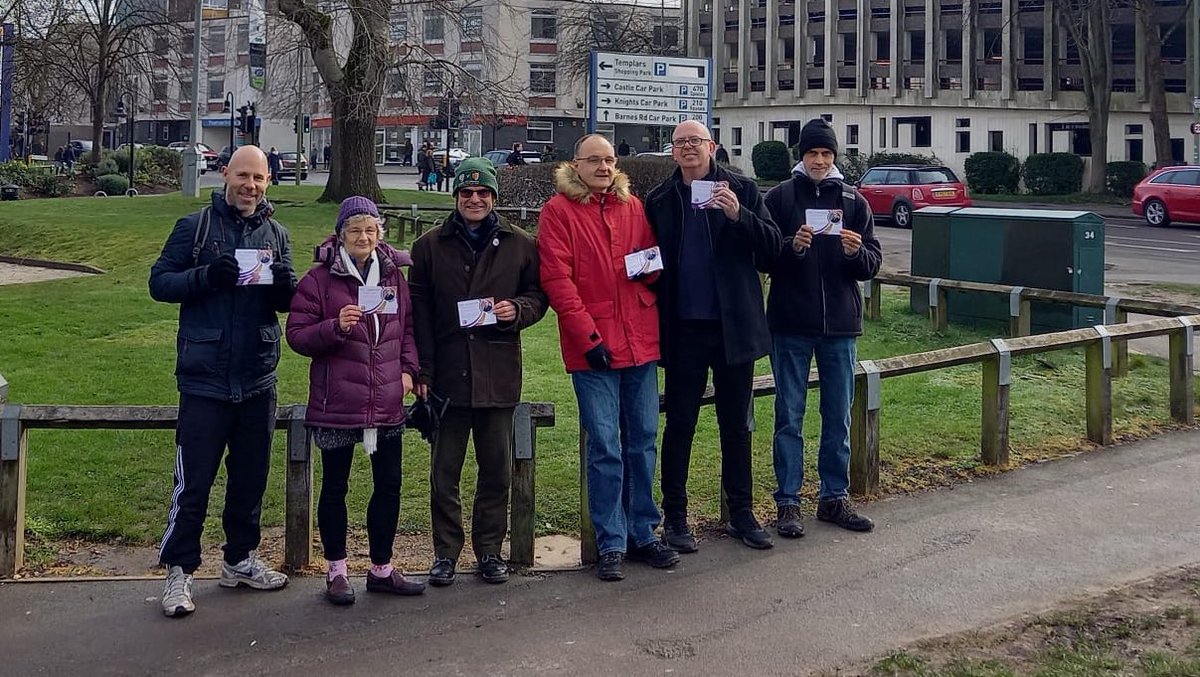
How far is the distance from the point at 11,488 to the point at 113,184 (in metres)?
38.5

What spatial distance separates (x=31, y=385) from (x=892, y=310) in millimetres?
9254

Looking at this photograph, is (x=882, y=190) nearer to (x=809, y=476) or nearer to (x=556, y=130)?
(x=809, y=476)

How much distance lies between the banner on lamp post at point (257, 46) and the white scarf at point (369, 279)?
24.9m

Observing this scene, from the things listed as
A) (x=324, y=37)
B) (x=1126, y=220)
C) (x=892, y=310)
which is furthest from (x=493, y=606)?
(x=1126, y=220)

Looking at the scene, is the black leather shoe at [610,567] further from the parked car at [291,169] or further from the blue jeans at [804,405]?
A: the parked car at [291,169]

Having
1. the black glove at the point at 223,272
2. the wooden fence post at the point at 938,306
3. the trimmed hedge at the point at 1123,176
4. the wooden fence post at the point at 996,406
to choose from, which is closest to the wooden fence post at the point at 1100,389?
the wooden fence post at the point at 996,406

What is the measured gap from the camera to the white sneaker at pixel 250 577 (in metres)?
5.66

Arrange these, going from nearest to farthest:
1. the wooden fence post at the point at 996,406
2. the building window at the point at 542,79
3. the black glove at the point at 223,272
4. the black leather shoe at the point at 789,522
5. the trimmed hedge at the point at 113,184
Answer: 1. the black glove at the point at 223,272
2. the black leather shoe at the point at 789,522
3. the wooden fence post at the point at 996,406
4. the trimmed hedge at the point at 113,184
5. the building window at the point at 542,79

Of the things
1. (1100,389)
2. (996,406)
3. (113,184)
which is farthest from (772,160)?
(996,406)

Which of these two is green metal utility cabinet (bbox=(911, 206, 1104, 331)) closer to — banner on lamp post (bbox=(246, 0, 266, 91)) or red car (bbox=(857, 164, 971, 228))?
red car (bbox=(857, 164, 971, 228))

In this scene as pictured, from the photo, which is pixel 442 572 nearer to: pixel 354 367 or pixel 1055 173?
pixel 354 367

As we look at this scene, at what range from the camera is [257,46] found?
28938mm

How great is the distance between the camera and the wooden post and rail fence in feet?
18.7

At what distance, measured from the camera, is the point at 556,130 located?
260 feet
